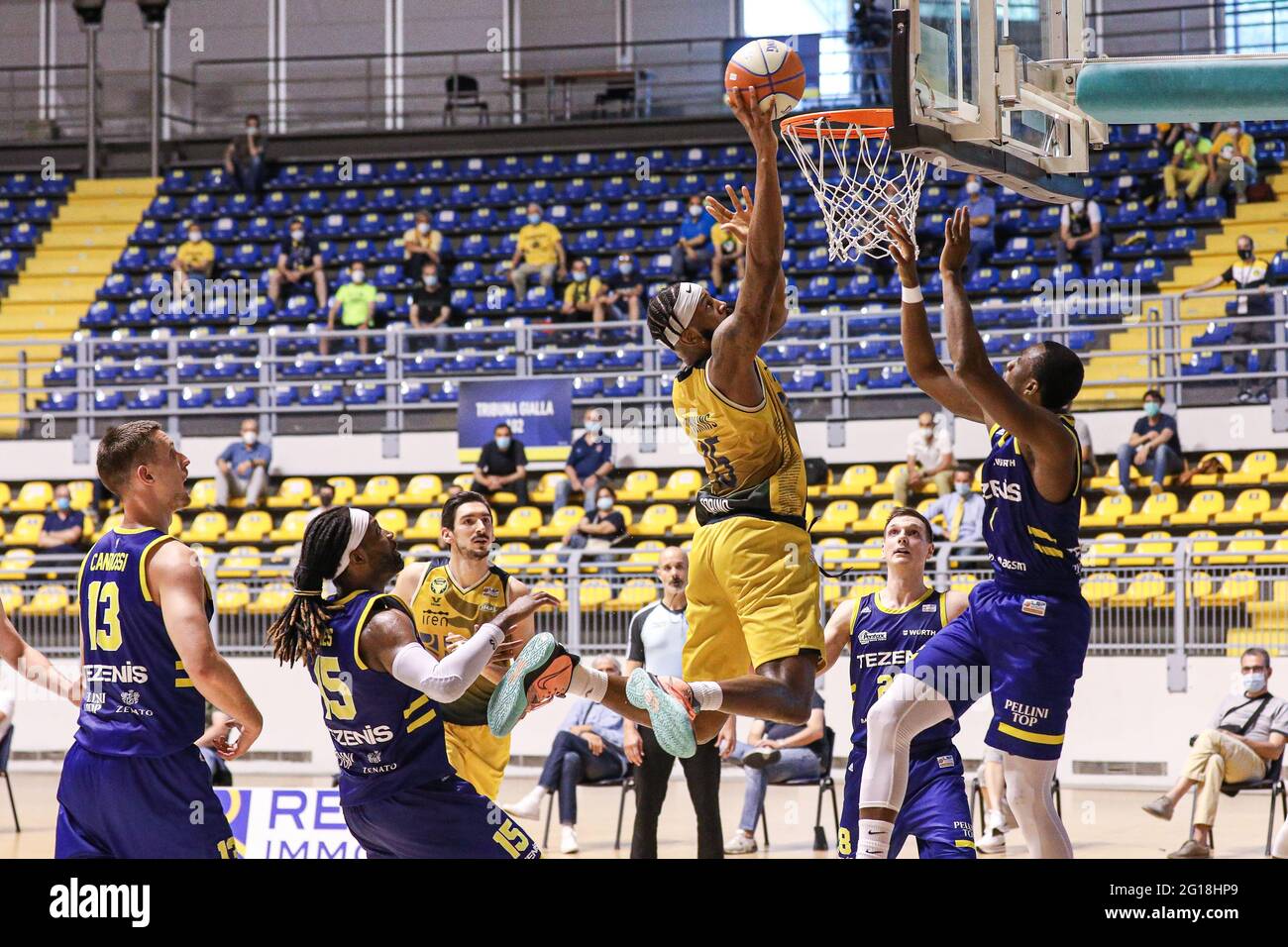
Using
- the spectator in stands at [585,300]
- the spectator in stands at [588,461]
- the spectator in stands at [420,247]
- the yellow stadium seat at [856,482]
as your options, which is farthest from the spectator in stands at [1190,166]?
the spectator in stands at [420,247]

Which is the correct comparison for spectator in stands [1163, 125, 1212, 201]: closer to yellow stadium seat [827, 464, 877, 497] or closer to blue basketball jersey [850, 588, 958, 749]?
yellow stadium seat [827, 464, 877, 497]

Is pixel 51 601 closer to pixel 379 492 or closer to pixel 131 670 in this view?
pixel 379 492

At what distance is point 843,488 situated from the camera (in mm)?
15359

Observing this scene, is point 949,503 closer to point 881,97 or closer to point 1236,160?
point 1236,160

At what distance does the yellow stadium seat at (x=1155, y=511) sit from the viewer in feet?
45.9

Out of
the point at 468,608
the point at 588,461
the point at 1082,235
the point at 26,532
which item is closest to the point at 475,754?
the point at 468,608

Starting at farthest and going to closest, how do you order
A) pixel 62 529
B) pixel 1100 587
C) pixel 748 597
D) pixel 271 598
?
pixel 62 529 → pixel 271 598 → pixel 1100 587 → pixel 748 597

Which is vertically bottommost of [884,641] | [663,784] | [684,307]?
[663,784]

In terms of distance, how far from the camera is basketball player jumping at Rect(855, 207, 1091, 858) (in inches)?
221

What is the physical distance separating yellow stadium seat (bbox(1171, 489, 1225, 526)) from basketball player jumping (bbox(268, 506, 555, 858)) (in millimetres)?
10022

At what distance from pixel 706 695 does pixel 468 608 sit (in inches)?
81.8

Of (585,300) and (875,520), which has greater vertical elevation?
(585,300)

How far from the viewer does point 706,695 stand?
5422mm
